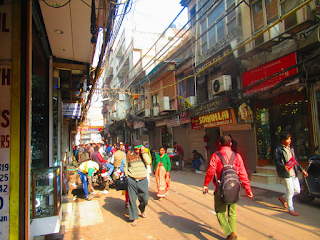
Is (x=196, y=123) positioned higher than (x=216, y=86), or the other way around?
(x=216, y=86)

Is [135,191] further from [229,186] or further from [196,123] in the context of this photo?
[196,123]

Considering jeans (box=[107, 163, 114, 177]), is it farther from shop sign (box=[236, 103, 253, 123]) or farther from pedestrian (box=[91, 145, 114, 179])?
shop sign (box=[236, 103, 253, 123])

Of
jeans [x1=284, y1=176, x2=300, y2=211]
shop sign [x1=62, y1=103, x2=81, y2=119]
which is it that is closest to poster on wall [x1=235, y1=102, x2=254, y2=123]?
jeans [x1=284, y1=176, x2=300, y2=211]

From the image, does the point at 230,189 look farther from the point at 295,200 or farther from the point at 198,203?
the point at 295,200

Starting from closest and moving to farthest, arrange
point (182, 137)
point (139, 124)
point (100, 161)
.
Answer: point (100, 161), point (182, 137), point (139, 124)

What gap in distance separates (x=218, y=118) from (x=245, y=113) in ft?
6.01

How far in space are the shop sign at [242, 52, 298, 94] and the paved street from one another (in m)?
4.18

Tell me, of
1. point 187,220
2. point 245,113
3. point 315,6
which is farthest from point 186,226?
point 315,6

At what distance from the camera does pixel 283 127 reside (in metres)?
9.16

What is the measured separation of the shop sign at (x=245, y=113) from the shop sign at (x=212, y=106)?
0.86 meters

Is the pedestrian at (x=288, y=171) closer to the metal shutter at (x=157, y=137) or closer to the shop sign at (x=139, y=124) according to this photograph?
the metal shutter at (x=157, y=137)

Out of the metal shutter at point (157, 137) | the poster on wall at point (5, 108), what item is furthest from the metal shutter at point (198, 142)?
the poster on wall at point (5, 108)

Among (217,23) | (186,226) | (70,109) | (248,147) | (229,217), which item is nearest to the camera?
(229,217)

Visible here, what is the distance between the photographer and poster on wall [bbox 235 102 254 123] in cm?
977
